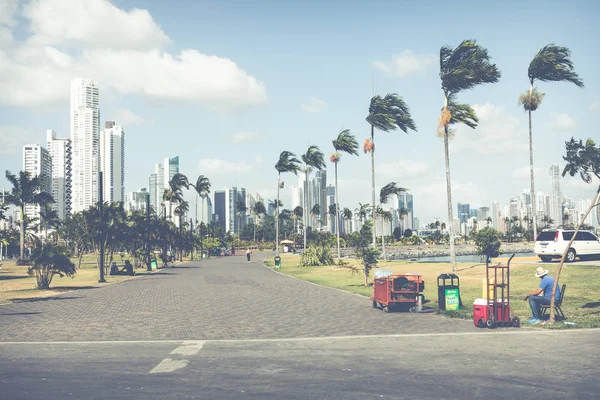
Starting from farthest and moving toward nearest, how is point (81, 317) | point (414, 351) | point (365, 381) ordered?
point (81, 317), point (414, 351), point (365, 381)

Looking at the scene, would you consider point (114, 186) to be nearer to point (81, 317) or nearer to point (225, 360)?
point (81, 317)

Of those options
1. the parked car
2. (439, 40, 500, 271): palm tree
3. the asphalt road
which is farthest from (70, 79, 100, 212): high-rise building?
the asphalt road

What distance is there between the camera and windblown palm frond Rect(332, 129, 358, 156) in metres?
53.9

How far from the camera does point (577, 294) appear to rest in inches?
746

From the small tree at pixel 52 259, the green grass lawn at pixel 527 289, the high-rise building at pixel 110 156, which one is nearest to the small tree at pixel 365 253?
the green grass lawn at pixel 527 289

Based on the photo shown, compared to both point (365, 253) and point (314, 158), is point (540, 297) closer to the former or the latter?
point (365, 253)

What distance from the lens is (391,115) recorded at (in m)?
Result: 43.7

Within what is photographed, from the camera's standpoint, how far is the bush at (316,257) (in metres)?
50.7

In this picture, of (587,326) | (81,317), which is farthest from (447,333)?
(81,317)

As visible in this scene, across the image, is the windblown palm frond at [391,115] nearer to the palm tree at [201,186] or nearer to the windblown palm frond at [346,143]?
the windblown palm frond at [346,143]

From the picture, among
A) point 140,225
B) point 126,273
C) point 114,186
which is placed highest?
point 114,186

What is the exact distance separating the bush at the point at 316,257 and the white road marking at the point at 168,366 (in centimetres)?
4040

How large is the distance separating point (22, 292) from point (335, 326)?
19867mm

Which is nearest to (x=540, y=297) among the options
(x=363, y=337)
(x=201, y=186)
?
(x=363, y=337)
